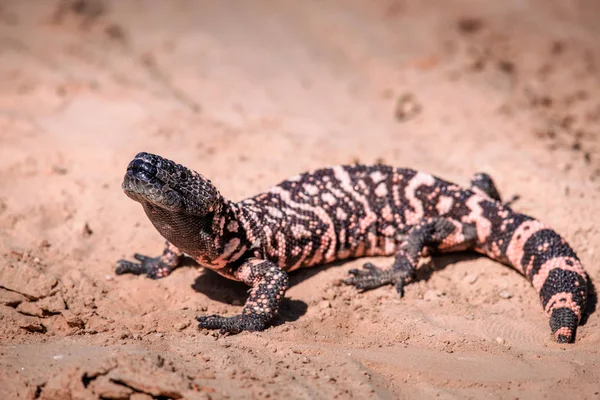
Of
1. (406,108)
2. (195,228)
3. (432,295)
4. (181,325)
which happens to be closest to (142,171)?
(195,228)

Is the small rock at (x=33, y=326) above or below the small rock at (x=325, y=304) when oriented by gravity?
below

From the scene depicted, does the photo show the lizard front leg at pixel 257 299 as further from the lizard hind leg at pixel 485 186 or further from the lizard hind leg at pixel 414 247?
the lizard hind leg at pixel 485 186

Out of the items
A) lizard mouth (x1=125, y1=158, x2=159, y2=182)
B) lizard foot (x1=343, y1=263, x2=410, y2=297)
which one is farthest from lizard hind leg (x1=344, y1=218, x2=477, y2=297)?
lizard mouth (x1=125, y1=158, x2=159, y2=182)

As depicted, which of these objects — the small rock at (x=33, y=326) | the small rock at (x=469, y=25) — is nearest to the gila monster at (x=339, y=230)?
the small rock at (x=33, y=326)

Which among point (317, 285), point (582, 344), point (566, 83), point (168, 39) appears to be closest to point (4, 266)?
point (317, 285)

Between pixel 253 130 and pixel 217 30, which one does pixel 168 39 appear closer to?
pixel 217 30

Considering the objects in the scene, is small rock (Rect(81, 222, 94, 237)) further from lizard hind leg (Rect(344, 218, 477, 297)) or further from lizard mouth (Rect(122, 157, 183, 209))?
lizard hind leg (Rect(344, 218, 477, 297))

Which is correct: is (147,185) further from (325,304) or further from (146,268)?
(325,304)
